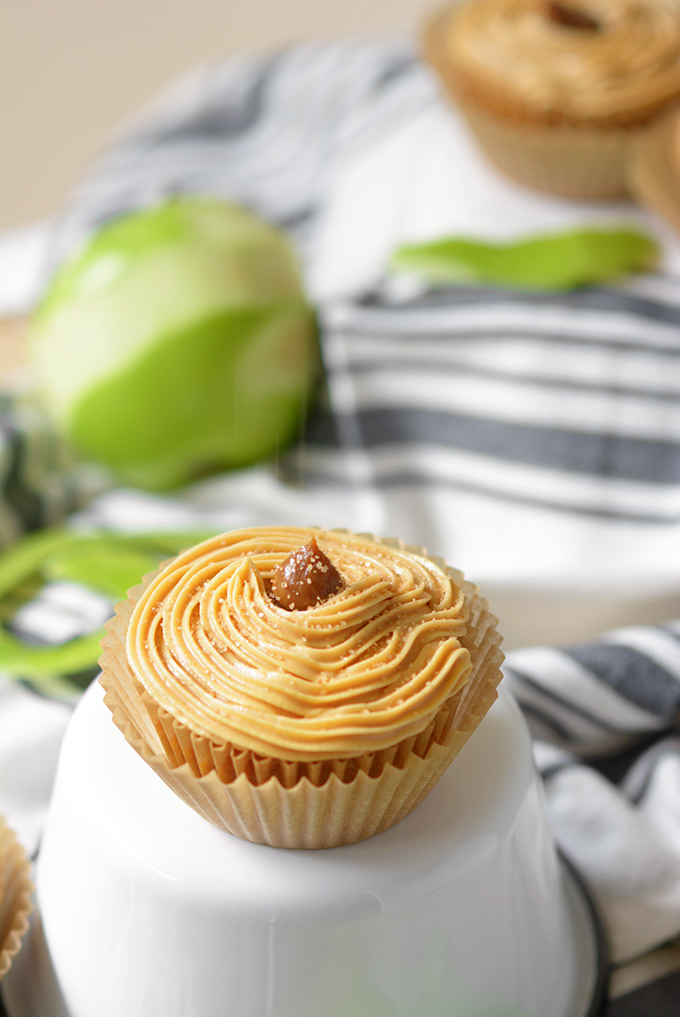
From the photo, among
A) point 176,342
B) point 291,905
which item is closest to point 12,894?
point 291,905

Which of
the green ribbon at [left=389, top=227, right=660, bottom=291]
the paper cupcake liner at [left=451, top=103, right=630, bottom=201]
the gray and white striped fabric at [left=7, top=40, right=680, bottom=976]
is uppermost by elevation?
the paper cupcake liner at [left=451, top=103, right=630, bottom=201]

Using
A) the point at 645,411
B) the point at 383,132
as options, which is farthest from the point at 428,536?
the point at 383,132

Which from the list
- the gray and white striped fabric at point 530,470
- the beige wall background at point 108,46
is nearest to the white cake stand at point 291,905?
the gray and white striped fabric at point 530,470

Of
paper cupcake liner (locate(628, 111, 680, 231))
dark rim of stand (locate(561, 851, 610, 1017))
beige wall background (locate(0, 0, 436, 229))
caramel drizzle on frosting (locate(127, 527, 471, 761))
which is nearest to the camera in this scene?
caramel drizzle on frosting (locate(127, 527, 471, 761))

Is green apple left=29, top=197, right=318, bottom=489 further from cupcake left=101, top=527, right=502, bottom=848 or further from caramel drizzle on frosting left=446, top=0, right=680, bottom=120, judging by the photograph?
cupcake left=101, top=527, right=502, bottom=848

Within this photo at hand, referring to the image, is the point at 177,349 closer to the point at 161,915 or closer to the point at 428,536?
the point at 428,536

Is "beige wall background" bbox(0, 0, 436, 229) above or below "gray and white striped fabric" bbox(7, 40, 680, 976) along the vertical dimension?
above

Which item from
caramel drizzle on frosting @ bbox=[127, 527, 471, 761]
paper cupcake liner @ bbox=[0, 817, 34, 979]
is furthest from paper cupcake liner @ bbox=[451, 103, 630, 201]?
paper cupcake liner @ bbox=[0, 817, 34, 979]
